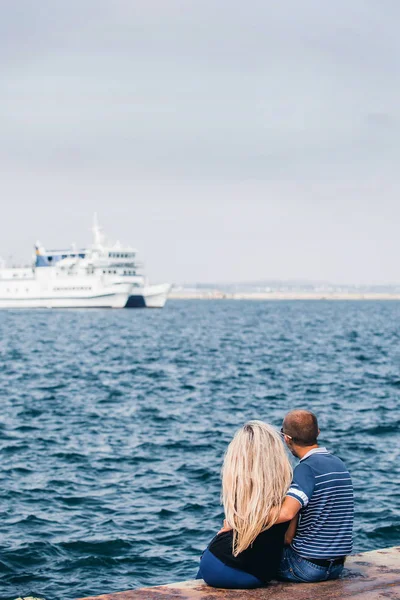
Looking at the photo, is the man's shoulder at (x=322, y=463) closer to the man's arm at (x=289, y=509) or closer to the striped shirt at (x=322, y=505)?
the striped shirt at (x=322, y=505)

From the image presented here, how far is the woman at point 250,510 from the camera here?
4305 mm

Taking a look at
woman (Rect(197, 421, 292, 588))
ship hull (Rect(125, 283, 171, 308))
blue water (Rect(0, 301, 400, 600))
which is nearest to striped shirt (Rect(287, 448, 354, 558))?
woman (Rect(197, 421, 292, 588))

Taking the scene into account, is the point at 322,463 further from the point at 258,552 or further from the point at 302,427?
the point at 258,552

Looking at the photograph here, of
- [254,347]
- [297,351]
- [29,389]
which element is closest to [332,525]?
[29,389]

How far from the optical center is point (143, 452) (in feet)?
46.8

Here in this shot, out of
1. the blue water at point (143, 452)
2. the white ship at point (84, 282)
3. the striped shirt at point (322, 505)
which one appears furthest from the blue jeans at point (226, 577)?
the white ship at point (84, 282)

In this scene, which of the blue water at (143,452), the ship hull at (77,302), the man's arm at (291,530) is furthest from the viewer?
the ship hull at (77,302)

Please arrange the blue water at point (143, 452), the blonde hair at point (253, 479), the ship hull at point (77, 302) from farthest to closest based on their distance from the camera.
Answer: the ship hull at point (77, 302) < the blue water at point (143, 452) < the blonde hair at point (253, 479)

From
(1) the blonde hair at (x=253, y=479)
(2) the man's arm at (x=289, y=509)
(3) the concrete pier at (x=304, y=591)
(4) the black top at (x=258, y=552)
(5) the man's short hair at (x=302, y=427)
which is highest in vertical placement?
(5) the man's short hair at (x=302, y=427)

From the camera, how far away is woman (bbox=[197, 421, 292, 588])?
430cm

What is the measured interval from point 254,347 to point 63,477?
31.3 meters

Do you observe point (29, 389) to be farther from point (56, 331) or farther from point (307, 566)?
point (56, 331)

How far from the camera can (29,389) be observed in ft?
79.6

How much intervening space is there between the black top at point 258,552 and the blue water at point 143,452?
3421 millimetres
